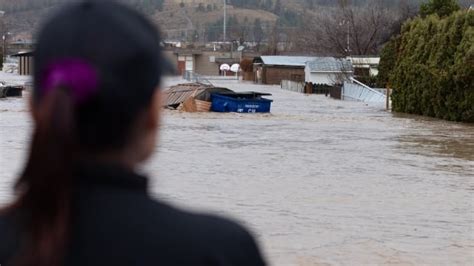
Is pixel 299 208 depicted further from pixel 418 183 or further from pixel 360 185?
pixel 418 183

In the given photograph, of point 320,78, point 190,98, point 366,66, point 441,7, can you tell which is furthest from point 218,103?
point 320,78

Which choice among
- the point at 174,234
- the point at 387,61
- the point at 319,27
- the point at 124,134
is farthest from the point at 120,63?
the point at 319,27

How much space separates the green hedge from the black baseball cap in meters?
37.6

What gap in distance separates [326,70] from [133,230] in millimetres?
88085


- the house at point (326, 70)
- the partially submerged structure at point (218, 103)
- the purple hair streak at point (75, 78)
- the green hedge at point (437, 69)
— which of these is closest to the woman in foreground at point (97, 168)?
the purple hair streak at point (75, 78)

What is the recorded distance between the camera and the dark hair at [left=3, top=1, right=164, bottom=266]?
191 centimetres

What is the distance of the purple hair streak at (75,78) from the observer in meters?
1.93

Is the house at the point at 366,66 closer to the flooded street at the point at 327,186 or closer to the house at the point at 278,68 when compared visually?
the house at the point at 278,68

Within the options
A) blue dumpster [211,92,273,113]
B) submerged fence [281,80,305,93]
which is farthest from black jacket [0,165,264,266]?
submerged fence [281,80,305,93]

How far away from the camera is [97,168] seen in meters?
1.98

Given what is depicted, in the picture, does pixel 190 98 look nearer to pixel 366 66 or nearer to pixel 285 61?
pixel 366 66

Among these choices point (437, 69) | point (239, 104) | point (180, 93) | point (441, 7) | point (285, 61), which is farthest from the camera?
point (285, 61)

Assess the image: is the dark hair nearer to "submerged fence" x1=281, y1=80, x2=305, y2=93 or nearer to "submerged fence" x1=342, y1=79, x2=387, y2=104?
"submerged fence" x1=342, y1=79, x2=387, y2=104

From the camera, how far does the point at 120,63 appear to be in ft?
6.47
